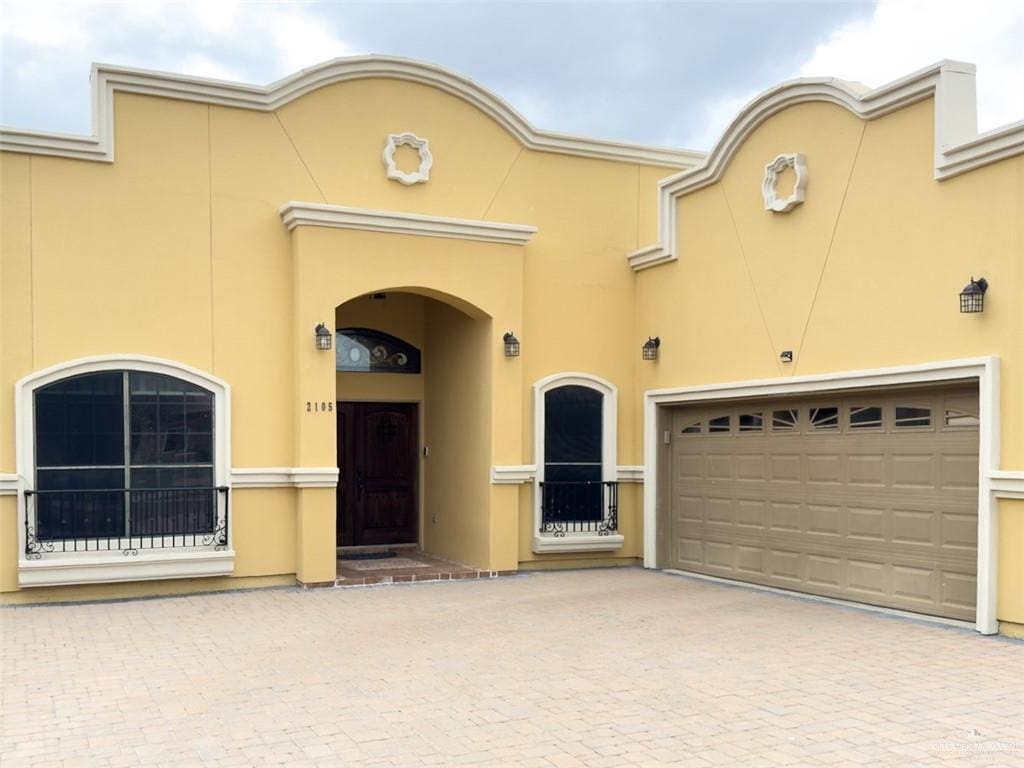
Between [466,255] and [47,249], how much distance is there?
4.66 metres

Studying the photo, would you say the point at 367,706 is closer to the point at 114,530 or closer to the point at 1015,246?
the point at 114,530

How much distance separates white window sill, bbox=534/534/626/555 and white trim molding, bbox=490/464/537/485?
0.80 metres

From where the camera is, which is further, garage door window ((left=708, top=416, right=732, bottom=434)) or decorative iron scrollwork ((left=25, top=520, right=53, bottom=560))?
garage door window ((left=708, top=416, right=732, bottom=434))

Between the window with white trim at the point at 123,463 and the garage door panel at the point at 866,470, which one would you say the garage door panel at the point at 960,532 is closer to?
the garage door panel at the point at 866,470

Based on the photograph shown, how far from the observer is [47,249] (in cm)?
1013

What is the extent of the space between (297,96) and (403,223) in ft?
6.33

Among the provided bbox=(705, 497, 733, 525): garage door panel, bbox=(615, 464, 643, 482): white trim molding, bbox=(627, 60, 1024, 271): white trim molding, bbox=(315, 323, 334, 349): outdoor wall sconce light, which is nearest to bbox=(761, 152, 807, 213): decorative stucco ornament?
bbox=(627, 60, 1024, 271): white trim molding

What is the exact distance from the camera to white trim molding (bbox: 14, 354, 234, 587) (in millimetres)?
9781

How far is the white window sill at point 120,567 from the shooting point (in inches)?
384

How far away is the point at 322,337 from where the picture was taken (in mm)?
10984

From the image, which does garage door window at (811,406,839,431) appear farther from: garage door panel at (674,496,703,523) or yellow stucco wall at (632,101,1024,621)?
garage door panel at (674,496,703,523)

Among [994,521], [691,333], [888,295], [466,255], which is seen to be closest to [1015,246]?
[888,295]

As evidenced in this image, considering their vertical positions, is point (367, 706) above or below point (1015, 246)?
below

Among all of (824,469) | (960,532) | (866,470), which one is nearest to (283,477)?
(824,469)
